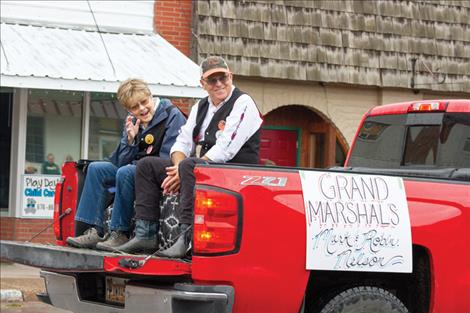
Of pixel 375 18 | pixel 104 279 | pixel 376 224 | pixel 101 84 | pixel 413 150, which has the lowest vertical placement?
pixel 104 279

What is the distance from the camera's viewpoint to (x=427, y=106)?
809 cm

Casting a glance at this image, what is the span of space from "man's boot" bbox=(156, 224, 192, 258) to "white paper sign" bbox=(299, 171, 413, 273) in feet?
2.39

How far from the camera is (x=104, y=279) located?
705cm

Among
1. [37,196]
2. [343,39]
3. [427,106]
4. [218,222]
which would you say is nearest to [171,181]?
[218,222]

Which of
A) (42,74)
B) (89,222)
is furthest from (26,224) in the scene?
(89,222)

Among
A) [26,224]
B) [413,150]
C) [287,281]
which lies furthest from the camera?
[26,224]

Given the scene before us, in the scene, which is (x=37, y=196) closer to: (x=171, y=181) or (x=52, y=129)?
(x=52, y=129)

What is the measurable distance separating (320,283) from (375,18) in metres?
11.3

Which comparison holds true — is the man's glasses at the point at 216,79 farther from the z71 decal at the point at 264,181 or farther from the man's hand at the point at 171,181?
the z71 decal at the point at 264,181

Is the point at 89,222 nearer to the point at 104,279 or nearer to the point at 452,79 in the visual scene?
the point at 104,279

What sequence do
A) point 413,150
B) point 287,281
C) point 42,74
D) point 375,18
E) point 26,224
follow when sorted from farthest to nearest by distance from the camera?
1. point 375,18
2. point 26,224
3. point 42,74
4. point 413,150
5. point 287,281

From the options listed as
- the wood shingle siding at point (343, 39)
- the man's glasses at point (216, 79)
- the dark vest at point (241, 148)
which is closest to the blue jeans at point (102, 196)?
the dark vest at point (241, 148)

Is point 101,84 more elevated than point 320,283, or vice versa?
point 101,84

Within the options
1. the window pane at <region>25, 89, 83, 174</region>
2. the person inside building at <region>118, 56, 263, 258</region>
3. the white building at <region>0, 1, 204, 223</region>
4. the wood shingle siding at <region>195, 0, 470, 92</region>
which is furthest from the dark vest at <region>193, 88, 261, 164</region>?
the wood shingle siding at <region>195, 0, 470, 92</region>
